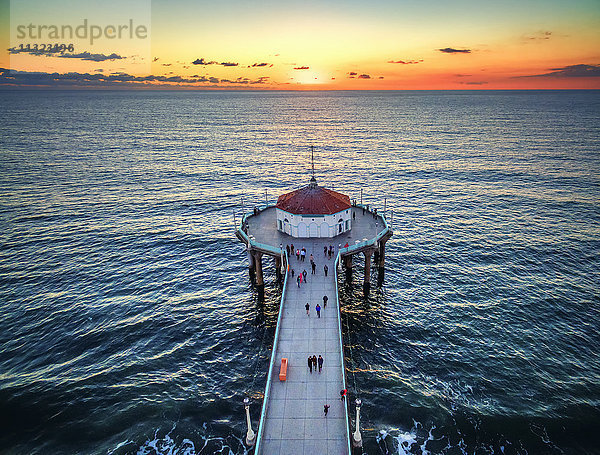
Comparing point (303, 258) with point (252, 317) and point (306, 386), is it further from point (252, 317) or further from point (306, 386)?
point (306, 386)

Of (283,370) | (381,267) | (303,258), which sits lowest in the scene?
(283,370)

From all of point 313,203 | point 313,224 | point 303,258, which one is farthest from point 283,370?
point 313,203

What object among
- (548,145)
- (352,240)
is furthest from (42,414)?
Answer: (548,145)

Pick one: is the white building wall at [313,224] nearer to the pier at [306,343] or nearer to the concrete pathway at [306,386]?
the pier at [306,343]

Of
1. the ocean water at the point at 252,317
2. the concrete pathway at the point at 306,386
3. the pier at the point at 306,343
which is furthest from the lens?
the ocean water at the point at 252,317

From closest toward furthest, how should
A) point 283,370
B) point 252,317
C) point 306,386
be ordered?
1. point 306,386
2. point 283,370
3. point 252,317

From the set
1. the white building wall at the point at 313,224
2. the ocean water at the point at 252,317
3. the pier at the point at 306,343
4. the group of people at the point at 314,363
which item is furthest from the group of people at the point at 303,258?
the group of people at the point at 314,363

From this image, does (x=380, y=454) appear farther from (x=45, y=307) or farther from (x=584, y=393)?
(x=45, y=307)
